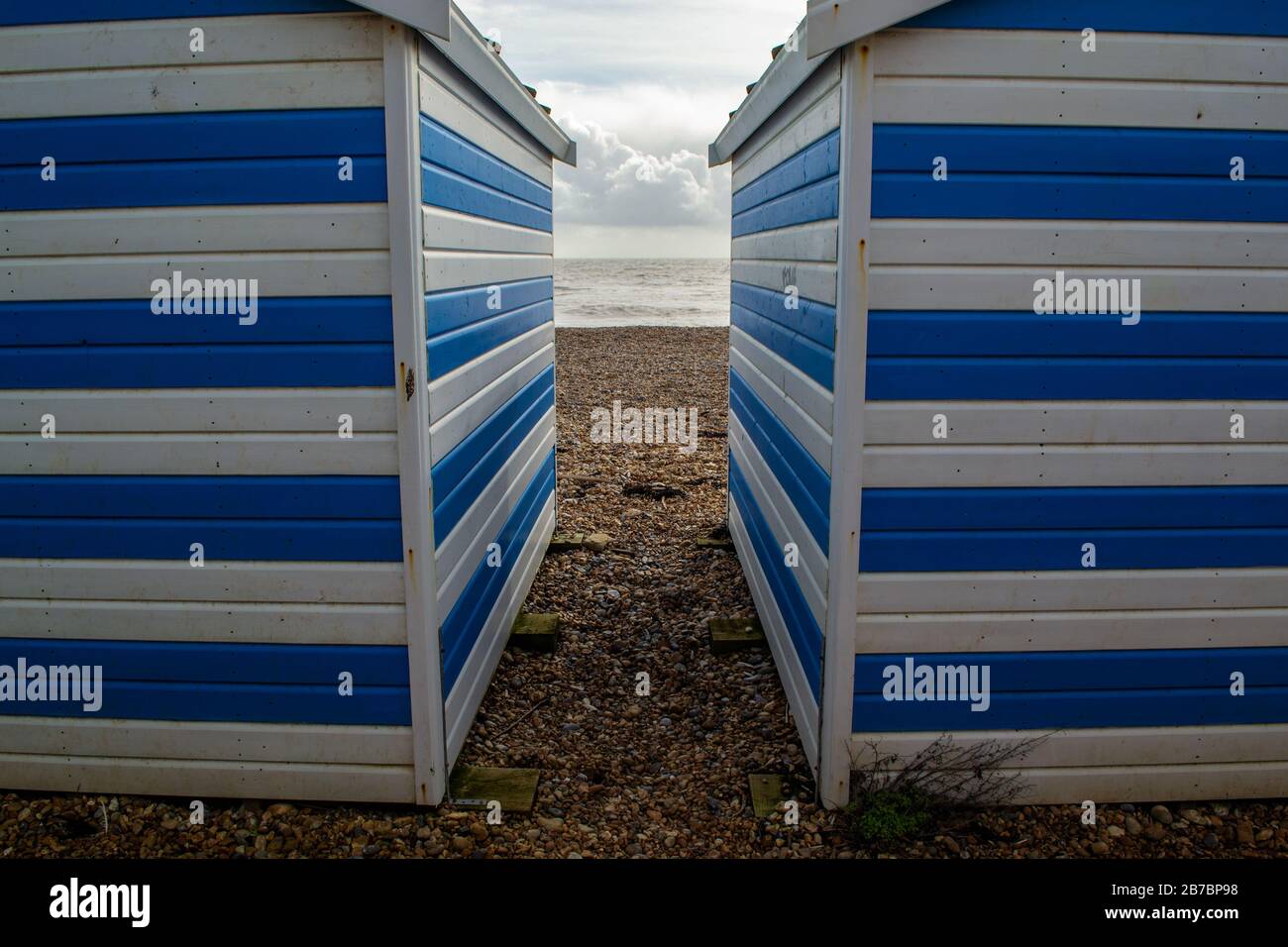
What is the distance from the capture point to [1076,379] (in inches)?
157

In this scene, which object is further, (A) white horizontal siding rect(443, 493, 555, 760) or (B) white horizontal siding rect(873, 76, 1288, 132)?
(A) white horizontal siding rect(443, 493, 555, 760)

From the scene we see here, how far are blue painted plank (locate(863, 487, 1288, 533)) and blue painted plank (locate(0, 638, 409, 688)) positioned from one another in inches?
86.3

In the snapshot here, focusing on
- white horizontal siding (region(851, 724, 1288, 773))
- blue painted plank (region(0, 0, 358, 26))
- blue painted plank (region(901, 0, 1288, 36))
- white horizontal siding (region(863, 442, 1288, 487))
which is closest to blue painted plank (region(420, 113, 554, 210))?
blue painted plank (region(0, 0, 358, 26))

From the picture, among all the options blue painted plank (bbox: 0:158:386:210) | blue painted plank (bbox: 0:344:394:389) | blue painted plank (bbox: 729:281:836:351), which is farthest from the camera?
blue painted plank (bbox: 729:281:836:351)

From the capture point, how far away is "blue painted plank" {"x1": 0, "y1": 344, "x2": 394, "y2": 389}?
3928 millimetres

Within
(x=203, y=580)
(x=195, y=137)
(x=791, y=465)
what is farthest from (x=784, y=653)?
(x=195, y=137)

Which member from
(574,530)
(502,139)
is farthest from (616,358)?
(502,139)

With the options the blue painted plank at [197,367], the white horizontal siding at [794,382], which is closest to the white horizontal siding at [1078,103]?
the white horizontal siding at [794,382]

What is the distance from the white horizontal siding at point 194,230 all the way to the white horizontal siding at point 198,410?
48cm

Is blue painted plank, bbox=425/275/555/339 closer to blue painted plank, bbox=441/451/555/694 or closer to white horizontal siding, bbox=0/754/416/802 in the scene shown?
blue painted plank, bbox=441/451/555/694

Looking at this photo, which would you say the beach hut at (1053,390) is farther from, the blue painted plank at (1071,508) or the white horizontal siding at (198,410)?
the white horizontal siding at (198,410)

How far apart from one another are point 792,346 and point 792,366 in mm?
104

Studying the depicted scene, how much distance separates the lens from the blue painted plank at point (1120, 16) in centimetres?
373
